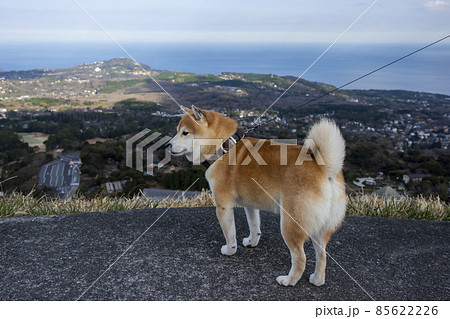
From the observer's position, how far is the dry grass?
20.9 ft

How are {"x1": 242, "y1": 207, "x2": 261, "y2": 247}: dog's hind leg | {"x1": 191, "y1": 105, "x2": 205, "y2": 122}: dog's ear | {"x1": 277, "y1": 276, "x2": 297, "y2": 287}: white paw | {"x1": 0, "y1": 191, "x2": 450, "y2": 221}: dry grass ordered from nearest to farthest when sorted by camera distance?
{"x1": 277, "y1": 276, "x2": 297, "y2": 287}: white paw < {"x1": 191, "y1": 105, "x2": 205, "y2": 122}: dog's ear < {"x1": 242, "y1": 207, "x2": 261, "y2": 247}: dog's hind leg < {"x1": 0, "y1": 191, "x2": 450, "y2": 221}: dry grass

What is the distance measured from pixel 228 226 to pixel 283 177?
1.07 meters

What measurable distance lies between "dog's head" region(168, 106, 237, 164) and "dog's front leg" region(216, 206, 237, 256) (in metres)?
0.74

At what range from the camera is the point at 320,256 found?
3902 millimetres

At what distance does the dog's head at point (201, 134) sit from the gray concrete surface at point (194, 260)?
1.37 meters

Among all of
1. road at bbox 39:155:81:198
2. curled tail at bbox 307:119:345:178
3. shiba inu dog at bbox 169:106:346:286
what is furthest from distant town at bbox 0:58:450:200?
curled tail at bbox 307:119:345:178

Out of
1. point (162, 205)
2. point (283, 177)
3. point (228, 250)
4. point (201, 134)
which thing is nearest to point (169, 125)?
point (162, 205)

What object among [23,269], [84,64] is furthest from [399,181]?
[84,64]

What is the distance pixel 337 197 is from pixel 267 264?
1.38 meters

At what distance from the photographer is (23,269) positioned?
4281 millimetres

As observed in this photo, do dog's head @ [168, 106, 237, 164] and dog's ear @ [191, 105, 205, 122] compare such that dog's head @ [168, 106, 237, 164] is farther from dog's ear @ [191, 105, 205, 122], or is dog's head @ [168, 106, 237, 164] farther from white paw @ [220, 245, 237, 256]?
white paw @ [220, 245, 237, 256]

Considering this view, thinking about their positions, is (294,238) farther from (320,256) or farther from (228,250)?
(228,250)

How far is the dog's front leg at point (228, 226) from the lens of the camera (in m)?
4.32

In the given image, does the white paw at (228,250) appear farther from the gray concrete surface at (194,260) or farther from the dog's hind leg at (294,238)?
the dog's hind leg at (294,238)
